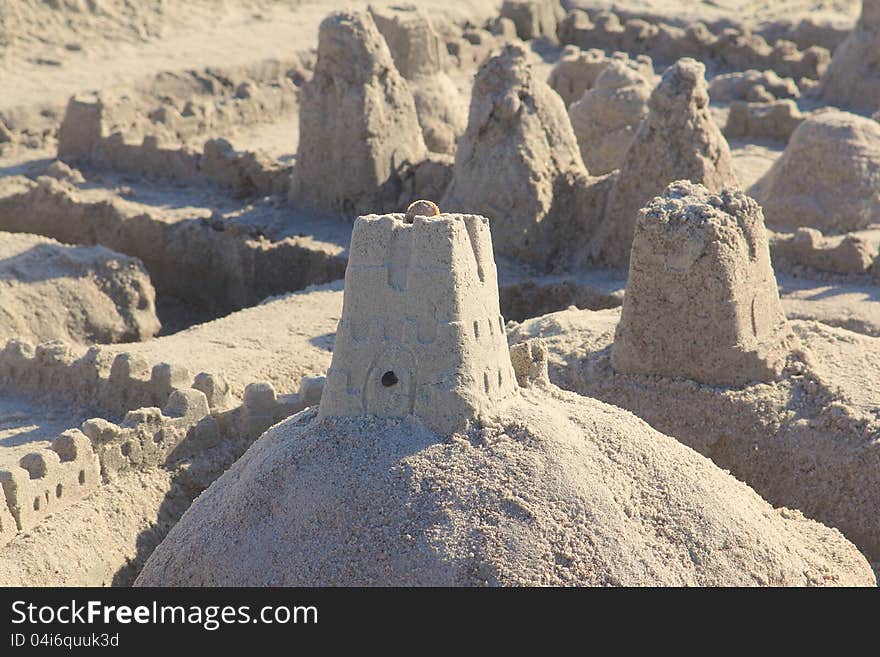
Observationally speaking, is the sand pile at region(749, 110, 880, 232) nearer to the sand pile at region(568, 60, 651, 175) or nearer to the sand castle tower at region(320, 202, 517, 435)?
the sand pile at region(568, 60, 651, 175)

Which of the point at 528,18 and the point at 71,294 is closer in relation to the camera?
the point at 71,294

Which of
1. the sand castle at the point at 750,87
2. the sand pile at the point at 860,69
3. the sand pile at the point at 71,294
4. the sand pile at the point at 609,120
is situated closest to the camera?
the sand pile at the point at 71,294

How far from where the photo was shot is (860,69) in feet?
57.8

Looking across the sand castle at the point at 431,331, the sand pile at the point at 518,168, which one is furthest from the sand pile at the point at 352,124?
the sand pile at the point at 518,168

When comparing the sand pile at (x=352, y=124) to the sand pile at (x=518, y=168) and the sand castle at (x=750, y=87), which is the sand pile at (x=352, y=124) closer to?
the sand pile at (x=518, y=168)

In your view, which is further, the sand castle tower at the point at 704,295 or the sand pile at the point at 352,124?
the sand pile at the point at 352,124

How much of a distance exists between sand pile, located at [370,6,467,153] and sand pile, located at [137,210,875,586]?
33.5ft

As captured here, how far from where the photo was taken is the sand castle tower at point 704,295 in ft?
25.0

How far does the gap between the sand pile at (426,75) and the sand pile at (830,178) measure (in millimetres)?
4354

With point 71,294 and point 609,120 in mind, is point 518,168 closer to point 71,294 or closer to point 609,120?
point 609,120

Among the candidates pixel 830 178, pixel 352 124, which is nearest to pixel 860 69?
pixel 830 178

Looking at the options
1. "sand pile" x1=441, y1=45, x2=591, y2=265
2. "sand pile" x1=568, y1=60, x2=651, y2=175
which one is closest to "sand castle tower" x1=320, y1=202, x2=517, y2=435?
"sand pile" x1=441, y1=45, x2=591, y2=265

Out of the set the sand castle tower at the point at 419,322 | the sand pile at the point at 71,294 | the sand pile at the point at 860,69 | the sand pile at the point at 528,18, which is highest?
the sand castle tower at the point at 419,322

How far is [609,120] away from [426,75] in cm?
297
